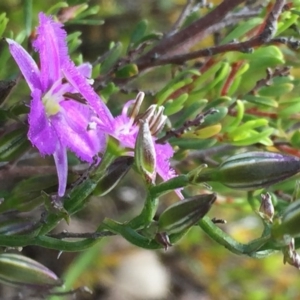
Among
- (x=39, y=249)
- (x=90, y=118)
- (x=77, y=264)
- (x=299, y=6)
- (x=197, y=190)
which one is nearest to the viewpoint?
(x=90, y=118)

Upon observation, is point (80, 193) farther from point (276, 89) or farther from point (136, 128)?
point (276, 89)

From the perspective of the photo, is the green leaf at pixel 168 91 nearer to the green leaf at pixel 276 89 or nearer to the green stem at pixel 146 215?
the green leaf at pixel 276 89

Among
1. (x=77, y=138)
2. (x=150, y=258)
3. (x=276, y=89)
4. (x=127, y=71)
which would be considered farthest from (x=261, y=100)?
(x=150, y=258)

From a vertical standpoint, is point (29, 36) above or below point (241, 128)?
above

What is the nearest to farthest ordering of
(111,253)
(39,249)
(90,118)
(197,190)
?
(90,118), (197,190), (39,249), (111,253)

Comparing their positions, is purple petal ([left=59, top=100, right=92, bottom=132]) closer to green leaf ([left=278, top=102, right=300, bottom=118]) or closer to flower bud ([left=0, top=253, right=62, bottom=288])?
flower bud ([left=0, top=253, right=62, bottom=288])

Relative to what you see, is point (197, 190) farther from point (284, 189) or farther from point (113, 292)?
point (113, 292)

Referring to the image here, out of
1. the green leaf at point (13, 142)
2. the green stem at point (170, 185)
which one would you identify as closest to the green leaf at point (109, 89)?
the green leaf at point (13, 142)

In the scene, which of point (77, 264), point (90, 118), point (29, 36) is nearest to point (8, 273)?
point (90, 118)
